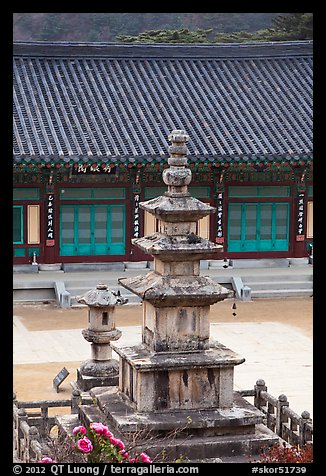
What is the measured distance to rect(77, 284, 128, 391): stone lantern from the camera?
1709 centimetres

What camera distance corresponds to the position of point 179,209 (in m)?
13.9

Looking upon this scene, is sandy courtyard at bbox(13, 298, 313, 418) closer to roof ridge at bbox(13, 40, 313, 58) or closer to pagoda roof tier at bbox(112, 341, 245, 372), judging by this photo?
pagoda roof tier at bbox(112, 341, 245, 372)

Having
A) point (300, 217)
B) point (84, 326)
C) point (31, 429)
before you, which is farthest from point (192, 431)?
point (300, 217)

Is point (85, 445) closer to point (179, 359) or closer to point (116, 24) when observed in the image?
point (179, 359)

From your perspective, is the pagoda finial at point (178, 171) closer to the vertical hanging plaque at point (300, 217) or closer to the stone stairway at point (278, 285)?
the stone stairway at point (278, 285)

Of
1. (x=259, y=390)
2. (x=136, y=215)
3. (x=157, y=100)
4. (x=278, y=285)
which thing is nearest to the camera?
(x=259, y=390)

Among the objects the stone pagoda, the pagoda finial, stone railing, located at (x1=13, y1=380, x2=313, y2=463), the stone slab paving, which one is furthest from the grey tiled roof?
the stone pagoda

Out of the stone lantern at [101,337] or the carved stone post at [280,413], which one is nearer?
the carved stone post at [280,413]

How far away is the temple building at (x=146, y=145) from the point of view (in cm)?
2894

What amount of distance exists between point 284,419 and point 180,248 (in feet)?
9.86

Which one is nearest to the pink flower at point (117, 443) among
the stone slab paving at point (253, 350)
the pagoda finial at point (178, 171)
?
the pagoda finial at point (178, 171)

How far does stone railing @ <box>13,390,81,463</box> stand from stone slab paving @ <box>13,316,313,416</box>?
4.29 meters

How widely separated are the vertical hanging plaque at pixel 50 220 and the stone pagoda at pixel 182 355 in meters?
14.8
